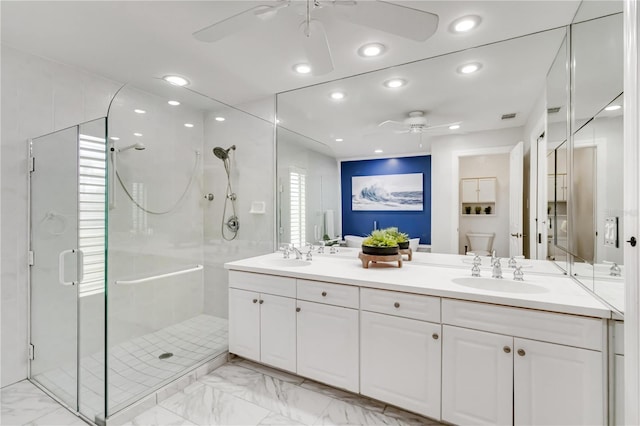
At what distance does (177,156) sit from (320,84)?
1.55m

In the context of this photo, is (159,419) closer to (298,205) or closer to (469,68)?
(298,205)

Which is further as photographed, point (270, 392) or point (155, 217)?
point (155, 217)

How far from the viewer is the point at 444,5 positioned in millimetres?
1675

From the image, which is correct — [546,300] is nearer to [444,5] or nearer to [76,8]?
[444,5]

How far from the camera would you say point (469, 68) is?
2170 millimetres

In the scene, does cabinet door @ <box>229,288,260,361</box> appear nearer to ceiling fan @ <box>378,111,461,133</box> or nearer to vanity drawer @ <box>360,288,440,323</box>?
vanity drawer @ <box>360,288,440,323</box>

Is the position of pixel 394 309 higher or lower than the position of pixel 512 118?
lower

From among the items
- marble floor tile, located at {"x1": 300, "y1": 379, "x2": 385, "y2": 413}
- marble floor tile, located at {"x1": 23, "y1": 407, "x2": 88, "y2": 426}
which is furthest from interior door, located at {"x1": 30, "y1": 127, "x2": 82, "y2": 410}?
marble floor tile, located at {"x1": 300, "y1": 379, "x2": 385, "y2": 413}

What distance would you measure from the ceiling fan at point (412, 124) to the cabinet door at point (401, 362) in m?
1.41

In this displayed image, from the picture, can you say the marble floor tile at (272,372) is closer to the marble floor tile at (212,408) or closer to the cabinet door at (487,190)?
the marble floor tile at (212,408)

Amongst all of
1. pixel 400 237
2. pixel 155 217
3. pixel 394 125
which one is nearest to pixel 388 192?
pixel 400 237

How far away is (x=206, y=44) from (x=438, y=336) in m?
2.39

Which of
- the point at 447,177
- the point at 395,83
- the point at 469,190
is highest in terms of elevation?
the point at 395,83

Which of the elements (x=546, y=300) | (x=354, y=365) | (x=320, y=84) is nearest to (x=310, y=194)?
(x=320, y=84)
